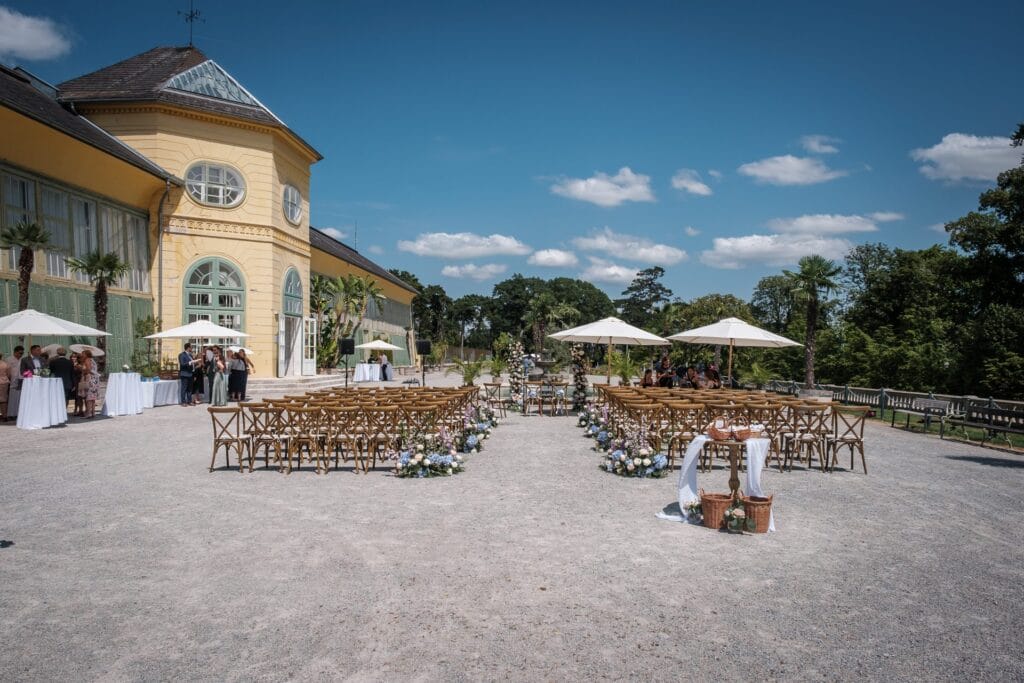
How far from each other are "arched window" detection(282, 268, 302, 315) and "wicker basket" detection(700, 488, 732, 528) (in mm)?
22278

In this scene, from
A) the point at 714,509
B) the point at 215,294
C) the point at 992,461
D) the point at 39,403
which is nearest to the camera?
the point at 714,509

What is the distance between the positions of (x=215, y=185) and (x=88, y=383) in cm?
1151

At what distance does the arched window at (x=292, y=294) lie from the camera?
2609 centimetres

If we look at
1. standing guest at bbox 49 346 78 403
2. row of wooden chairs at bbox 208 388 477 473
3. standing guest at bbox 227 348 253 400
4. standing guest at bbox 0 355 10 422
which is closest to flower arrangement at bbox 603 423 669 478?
row of wooden chairs at bbox 208 388 477 473

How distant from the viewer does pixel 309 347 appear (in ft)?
92.0

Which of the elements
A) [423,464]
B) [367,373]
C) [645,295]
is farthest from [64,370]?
[645,295]

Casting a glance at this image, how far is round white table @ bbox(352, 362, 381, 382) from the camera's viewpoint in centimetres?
3162

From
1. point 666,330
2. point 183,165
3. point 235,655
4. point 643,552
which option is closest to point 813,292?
point 666,330

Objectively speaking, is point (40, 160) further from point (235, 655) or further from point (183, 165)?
point (235, 655)

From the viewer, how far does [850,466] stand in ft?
32.8

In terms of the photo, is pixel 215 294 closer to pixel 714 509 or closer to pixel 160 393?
pixel 160 393

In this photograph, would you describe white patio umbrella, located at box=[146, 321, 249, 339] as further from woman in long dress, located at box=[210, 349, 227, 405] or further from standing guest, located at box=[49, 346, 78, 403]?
standing guest, located at box=[49, 346, 78, 403]

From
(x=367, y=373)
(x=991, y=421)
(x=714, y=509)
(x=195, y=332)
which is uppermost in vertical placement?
(x=195, y=332)

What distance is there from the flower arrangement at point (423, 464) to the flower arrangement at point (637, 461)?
2.20 meters
